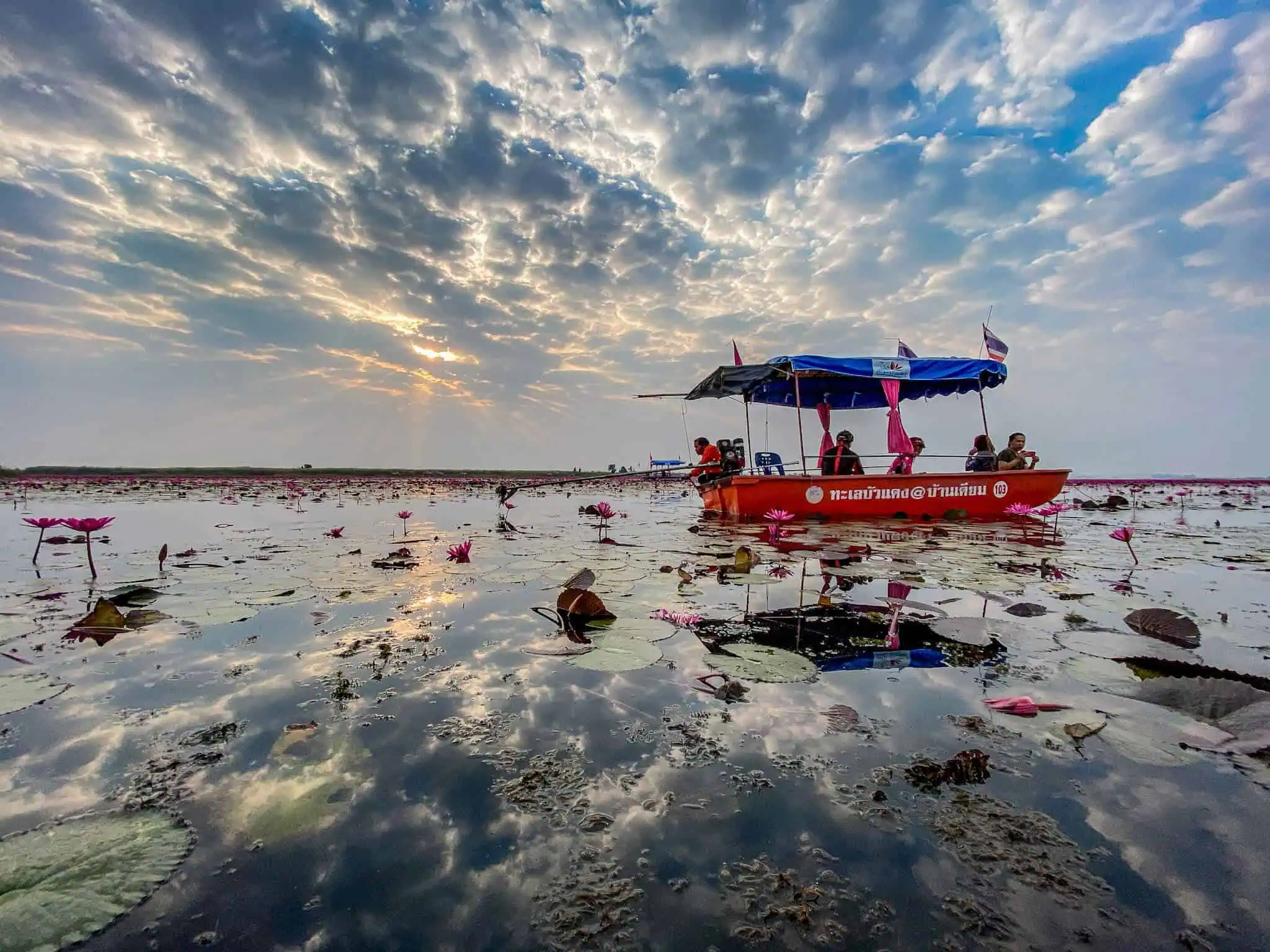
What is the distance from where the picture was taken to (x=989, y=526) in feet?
32.9

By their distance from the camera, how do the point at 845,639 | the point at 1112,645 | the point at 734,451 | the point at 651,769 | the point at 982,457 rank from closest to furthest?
the point at 651,769
the point at 1112,645
the point at 845,639
the point at 982,457
the point at 734,451

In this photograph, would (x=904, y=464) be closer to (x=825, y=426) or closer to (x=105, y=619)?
(x=825, y=426)

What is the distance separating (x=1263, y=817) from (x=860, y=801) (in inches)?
42.2

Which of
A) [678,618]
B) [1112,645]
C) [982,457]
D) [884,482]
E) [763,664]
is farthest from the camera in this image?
[982,457]

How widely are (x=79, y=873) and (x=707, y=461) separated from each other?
13206 millimetres

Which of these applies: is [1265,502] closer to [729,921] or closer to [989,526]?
[989,526]

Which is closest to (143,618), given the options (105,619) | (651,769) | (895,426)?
(105,619)

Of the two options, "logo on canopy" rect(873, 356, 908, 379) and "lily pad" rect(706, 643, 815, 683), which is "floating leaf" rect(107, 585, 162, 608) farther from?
"logo on canopy" rect(873, 356, 908, 379)

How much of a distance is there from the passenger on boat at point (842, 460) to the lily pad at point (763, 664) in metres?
9.29

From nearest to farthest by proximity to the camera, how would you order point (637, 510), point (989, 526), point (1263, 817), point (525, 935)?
point (525, 935) → point (1263, 817) → point (989, 526) → point (637, 510)

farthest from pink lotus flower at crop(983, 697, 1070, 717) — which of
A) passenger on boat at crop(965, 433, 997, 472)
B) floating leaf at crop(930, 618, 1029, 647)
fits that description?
passenger on boat at crop(965, 433, 997, 472)

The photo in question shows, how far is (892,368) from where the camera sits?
1095 cm

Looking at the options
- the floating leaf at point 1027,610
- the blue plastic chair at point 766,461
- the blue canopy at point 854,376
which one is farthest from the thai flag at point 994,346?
the floating leaf at point 1027,610

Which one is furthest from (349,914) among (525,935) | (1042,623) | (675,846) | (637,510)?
(637,510)
